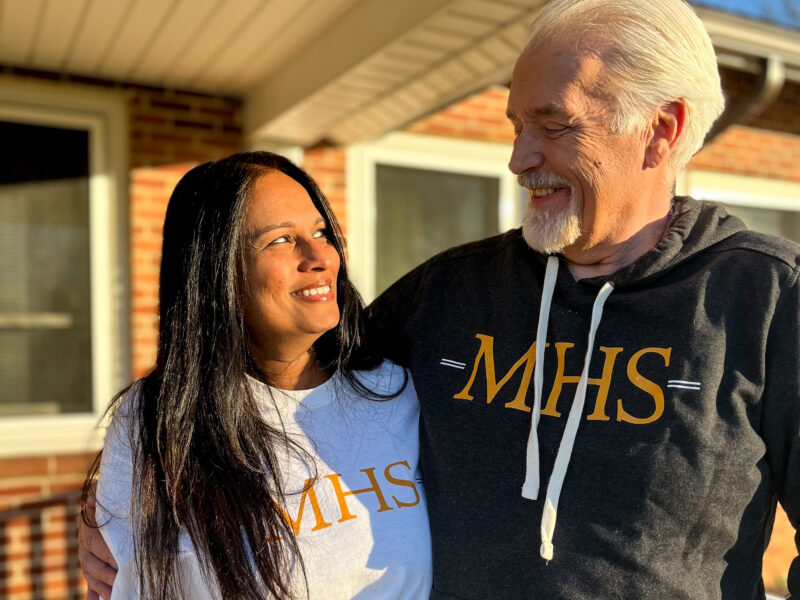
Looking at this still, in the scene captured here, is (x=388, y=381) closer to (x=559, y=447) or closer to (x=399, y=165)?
(x=559, y=447)

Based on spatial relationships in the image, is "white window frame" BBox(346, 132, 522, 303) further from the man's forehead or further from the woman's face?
the man's forehead

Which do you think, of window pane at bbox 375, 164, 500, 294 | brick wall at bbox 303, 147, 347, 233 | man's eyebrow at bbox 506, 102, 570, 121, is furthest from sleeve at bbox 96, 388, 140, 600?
window pane at bbox 375, 164, 500, 294

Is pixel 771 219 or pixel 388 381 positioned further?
pixel 771 219

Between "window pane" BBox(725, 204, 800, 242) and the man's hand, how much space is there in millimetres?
5038

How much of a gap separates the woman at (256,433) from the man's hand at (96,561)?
4.0 inches

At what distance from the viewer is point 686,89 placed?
1.49 meters

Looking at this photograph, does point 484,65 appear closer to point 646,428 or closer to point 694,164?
point 646,428

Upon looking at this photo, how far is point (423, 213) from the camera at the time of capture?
4.55m

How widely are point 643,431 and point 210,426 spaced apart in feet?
2.92

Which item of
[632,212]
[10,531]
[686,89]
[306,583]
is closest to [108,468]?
[306,583]

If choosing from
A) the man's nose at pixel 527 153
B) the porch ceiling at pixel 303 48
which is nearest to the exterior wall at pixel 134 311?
the porch ceiling at pixel 303 48

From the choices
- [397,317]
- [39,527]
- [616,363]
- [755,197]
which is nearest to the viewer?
[616,363]

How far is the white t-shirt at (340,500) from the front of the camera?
1.49 m

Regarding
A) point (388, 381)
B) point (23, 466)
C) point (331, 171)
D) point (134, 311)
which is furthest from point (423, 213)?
point (388, 381)
